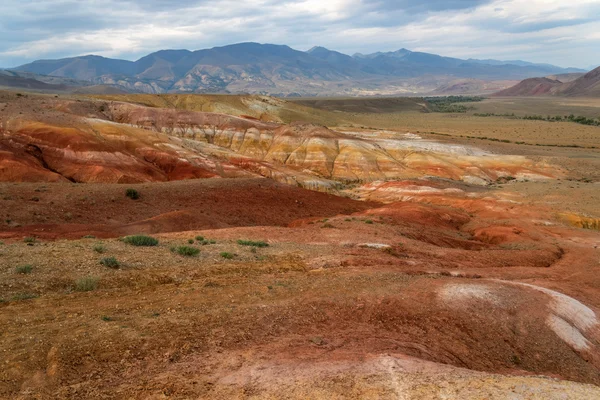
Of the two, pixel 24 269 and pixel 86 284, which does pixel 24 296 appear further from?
pixel 24 269

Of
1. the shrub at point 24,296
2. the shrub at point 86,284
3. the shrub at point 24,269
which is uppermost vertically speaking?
the shrub at point 24,269

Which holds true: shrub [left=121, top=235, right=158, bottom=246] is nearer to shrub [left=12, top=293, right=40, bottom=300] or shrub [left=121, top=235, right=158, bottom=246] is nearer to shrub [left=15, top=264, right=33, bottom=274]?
shrub [left=15, top=264, right=33, bottom=274]

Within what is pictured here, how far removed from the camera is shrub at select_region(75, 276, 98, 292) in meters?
Result: 13.1

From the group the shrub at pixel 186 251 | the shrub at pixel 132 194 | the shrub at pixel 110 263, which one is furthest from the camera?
the shrub at pixel 132 194

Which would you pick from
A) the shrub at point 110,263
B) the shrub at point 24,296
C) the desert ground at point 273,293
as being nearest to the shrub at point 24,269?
the desert ground at point 273,293

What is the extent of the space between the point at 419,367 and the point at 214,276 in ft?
27.8

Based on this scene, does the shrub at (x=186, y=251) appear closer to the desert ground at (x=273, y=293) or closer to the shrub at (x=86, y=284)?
the desert ground at (x=273, y=293)

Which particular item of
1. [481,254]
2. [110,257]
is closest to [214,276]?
[110,257]

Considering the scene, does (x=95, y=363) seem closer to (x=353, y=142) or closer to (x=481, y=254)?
(x=481, y=254)

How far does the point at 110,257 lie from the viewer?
1542 centimetres

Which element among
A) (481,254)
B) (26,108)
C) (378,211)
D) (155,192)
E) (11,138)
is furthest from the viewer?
(26,108)

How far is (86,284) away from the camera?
1325cm

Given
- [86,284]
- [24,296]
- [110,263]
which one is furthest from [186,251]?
[24,296]

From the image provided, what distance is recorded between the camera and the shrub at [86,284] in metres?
13.1
